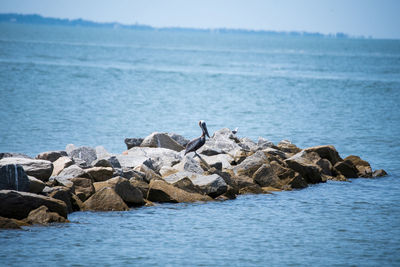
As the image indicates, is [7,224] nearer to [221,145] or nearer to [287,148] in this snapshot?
[221,145]

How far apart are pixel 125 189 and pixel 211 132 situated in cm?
1565

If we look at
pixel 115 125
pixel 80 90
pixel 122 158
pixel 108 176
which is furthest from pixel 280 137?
pixel 80 90

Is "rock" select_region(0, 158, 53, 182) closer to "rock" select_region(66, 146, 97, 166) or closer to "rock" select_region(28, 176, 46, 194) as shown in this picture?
"rock" select_region(28, 176, 46, 194)

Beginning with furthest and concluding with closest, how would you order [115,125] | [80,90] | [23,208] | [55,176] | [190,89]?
[190,89] → [80,90] → [115,125] → [55,176] → [23,208]

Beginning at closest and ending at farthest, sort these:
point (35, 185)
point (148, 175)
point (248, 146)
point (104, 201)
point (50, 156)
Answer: point (35, 185) < point (104, 201) < point (148, 175) < point (50, 156) < point (248, 146)

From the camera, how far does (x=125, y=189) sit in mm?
13344

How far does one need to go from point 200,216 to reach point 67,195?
2773 millimetres

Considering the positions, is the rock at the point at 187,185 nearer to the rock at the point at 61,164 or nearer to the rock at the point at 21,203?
the rock at the point at 61,164

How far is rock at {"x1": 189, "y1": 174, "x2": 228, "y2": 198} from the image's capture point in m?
14.3

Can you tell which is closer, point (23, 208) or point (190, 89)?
point (23, 208)

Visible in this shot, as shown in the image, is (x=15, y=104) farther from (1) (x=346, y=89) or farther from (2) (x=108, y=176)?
(1) (x=346, y=89)

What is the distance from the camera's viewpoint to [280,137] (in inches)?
1064

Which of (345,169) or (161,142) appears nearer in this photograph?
(345,169)

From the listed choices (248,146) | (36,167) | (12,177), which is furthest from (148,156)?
(12,177)
